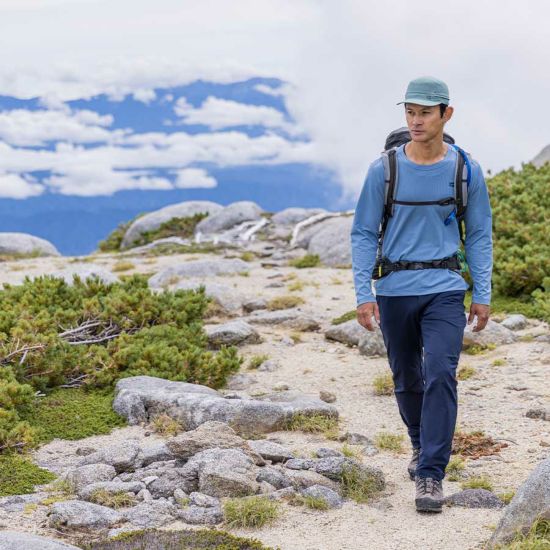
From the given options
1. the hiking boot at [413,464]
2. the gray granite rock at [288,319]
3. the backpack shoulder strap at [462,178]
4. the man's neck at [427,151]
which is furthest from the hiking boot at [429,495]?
the gray granite rock at [288,319]

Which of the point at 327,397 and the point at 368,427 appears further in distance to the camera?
the point at 327,397

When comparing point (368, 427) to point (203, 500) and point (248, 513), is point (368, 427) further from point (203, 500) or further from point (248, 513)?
point (248, 513)

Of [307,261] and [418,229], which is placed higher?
[418,229]

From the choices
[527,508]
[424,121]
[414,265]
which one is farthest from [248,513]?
[424,121]

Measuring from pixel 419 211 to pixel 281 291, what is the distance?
36.8 ft

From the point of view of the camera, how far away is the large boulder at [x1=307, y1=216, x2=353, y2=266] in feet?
73.3

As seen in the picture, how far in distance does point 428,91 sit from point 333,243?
17570 millimetres

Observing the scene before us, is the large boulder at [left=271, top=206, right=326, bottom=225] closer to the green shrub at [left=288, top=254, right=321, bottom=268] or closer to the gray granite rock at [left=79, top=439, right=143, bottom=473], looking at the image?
the green shrub at [left=288, top=254, right=321, bottom=268]

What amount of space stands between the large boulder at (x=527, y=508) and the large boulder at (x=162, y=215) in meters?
27.4

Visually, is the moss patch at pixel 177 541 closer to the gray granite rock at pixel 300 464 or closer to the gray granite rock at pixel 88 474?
the gray granite rock at pixel 88 474

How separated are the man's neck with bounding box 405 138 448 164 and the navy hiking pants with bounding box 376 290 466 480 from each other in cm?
88

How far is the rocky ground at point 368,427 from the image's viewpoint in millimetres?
5680

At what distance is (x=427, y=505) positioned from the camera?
5934 mm

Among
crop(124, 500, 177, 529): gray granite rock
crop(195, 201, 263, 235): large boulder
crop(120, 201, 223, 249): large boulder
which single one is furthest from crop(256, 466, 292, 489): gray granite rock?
crop(120, 201, 223, 249): large boulder
